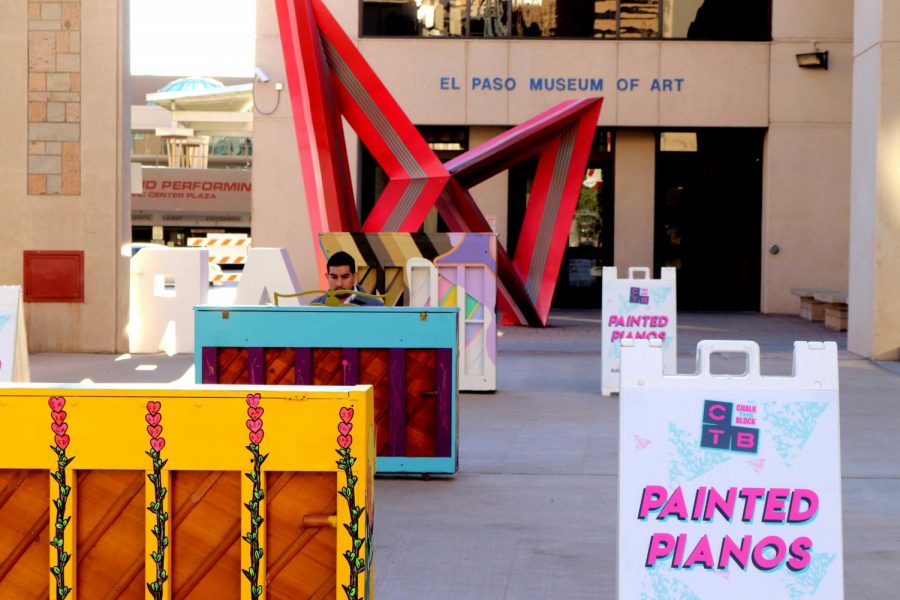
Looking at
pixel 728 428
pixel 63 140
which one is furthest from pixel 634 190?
pixel 728 428

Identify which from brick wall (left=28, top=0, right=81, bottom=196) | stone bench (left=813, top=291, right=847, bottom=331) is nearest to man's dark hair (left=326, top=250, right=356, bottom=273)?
brick wall (left=28, top=0, right=81, bottom=196)

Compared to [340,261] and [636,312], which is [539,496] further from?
[636,312]

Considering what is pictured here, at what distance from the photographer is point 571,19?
86.7ft

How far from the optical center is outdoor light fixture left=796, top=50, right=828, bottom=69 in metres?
25.6

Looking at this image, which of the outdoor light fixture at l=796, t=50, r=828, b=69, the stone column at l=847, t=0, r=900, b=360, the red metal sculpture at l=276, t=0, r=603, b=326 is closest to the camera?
the stone column at l=847, t=0, r=900, b=360

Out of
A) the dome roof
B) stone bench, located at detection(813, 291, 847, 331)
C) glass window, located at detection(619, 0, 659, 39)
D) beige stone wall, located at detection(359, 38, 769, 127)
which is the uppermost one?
the dome roof

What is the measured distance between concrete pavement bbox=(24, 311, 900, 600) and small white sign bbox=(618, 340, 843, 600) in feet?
4.98

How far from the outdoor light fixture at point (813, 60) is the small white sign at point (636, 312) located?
13988mm

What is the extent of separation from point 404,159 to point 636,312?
21.0ft

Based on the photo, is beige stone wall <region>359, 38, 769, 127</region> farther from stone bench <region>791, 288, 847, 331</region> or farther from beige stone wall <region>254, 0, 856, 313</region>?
stone bench <region>791, 288, 847, 331</region>

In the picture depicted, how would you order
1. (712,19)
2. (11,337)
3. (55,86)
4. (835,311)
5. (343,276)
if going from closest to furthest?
(11,337) < (343,276) < (55,86) < (835,311) < (712,19)

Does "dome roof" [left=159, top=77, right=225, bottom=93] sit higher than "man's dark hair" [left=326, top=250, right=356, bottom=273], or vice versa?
"dome roof" [left=159, top=77, right=225, bottom=93]

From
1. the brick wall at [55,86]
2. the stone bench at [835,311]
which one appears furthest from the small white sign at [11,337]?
the stone bench at [835,311]

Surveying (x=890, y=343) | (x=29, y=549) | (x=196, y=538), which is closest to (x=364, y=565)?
(x=196, y=538)
